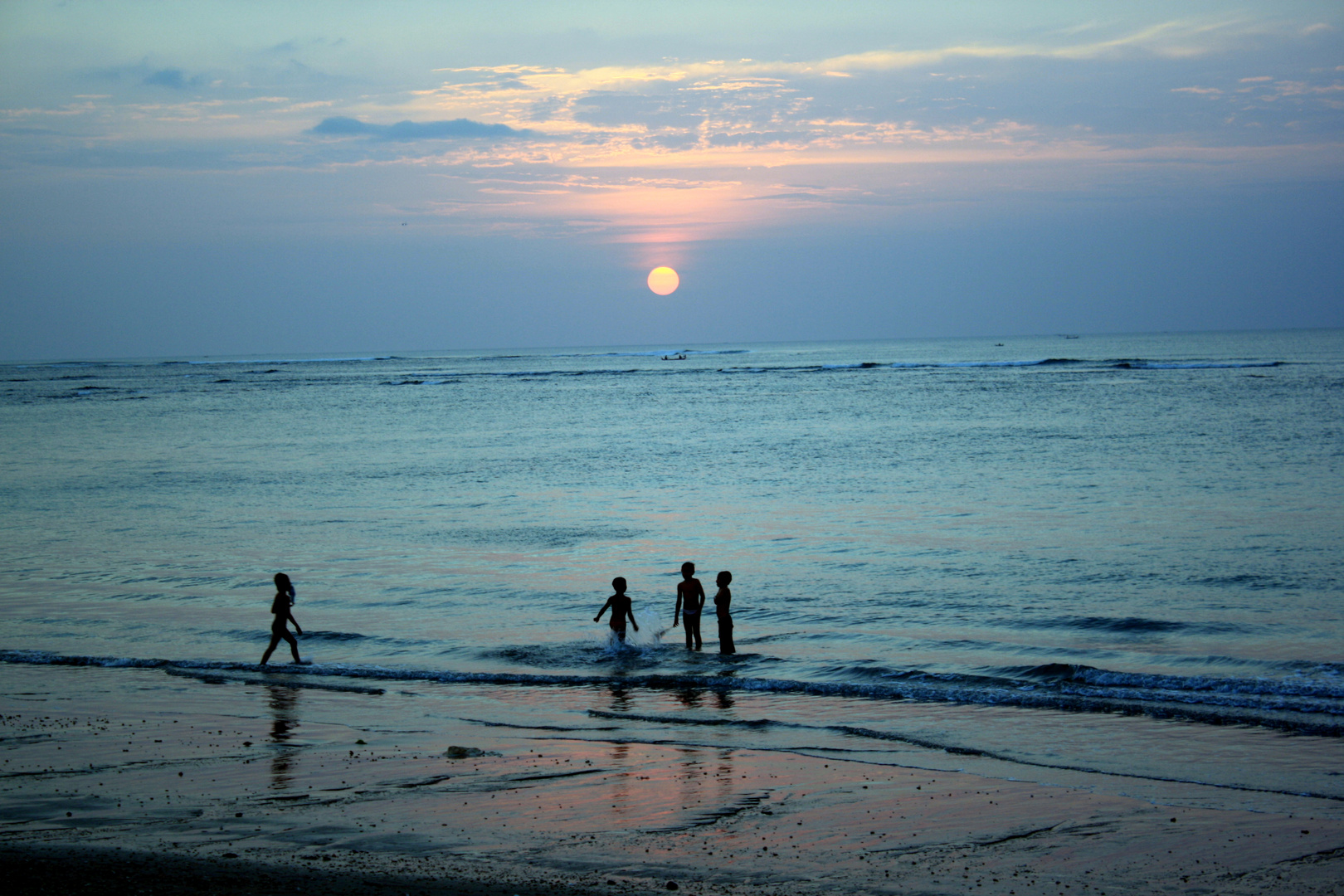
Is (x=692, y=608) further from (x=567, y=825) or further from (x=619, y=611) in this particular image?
(x=567, y=825)

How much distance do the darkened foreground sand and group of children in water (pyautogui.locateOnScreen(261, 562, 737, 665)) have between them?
375 centimetres

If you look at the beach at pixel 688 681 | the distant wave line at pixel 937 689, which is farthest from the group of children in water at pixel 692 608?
the distant wave line at pixel 937 689

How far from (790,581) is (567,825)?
38.1ft

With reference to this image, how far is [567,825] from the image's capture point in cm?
728

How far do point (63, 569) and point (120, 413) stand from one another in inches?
2189

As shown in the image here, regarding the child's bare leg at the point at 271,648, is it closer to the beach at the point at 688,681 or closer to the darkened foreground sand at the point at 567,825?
the beach at the point at 688,681

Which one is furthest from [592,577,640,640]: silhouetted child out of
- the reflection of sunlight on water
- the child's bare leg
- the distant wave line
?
the child's bare leg

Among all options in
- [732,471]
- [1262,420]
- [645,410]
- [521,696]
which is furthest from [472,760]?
[645,410]

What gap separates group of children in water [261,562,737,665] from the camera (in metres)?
13.7

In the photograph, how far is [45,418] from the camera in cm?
6550

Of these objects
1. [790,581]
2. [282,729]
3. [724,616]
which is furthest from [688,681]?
[790,581]

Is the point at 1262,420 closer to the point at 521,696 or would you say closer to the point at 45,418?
the point at 521,696

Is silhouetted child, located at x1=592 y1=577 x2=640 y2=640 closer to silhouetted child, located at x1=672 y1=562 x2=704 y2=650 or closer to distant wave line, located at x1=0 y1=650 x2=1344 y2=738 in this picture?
silhouetted child, located at x1=672 y1=562 x2=704 y2=650

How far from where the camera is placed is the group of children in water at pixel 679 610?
13742mm
